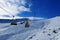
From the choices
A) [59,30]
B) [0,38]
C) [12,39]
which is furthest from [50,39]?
[0,38]

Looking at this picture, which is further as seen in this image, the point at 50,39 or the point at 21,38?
the point at 21,38

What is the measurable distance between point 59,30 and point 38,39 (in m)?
2.46

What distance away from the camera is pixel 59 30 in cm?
1141

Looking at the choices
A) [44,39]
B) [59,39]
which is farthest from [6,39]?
[59,39]

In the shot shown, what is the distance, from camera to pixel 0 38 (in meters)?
11.4

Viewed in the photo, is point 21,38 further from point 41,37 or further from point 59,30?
point 59,30

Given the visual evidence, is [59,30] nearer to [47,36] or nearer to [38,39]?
[47,36]

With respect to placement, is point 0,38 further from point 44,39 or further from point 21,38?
point 44,39

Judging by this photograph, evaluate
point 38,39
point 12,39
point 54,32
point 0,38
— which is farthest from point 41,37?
point 0,38

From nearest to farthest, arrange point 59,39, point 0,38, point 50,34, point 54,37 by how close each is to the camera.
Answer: point 59,39, point 54,37, point 50,34, point 0,38

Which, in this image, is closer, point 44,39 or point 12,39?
point 44,39

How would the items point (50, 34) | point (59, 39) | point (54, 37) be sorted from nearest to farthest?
point (59, 39) → point (54, 37) → point (50, 34)

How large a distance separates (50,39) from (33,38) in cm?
127

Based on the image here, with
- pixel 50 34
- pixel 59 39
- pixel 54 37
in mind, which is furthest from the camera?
pixel 50 34
